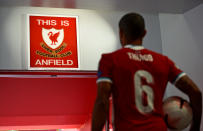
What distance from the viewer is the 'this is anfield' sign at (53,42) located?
4.11 meters

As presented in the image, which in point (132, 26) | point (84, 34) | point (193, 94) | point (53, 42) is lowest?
point (193, 94)

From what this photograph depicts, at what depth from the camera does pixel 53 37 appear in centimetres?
423

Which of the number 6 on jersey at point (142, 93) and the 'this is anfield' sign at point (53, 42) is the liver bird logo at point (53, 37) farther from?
the number 6 on jersey at point (142, 93)

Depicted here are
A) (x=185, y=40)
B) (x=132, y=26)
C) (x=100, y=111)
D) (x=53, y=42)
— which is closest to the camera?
(x=100, y=111)

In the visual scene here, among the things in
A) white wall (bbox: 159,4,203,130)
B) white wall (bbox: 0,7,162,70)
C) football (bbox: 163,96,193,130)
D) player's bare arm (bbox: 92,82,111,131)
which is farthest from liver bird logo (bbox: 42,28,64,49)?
player's bare arm (bbox: 92,82,111,131)

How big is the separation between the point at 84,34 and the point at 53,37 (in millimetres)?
398

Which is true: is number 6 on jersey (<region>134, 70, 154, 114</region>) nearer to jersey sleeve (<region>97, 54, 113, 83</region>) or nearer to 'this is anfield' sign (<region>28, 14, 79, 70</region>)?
jersey sleeve (<region>97, 54, 113, 83</region>)

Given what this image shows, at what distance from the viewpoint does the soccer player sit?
1844 mm

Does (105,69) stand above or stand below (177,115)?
above

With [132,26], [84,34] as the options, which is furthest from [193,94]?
[84,34]

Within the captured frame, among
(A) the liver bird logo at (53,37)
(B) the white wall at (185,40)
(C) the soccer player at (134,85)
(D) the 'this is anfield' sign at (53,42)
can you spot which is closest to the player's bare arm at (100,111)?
(C) the soccer player at (134,85)

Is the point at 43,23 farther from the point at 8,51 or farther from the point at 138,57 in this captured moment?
the point at 138,57

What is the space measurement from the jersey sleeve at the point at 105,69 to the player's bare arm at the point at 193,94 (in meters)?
0.46

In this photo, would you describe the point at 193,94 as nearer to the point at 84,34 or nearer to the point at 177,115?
the point at 177,115
